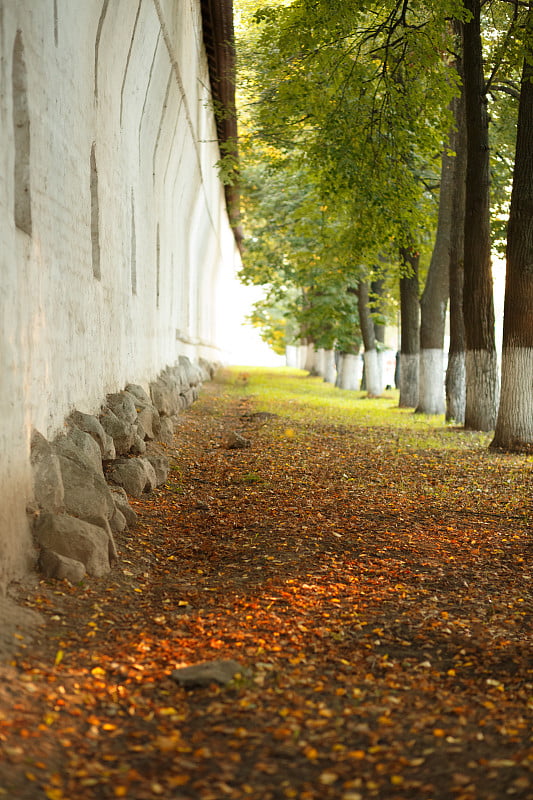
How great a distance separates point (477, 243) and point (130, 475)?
7137 millimetres

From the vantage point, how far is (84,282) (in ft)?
23.2

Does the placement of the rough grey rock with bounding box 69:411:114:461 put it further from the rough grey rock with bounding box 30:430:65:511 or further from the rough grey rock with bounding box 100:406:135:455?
the rough grey rock with bounding box 30:430:65:511

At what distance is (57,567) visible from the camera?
4789mm

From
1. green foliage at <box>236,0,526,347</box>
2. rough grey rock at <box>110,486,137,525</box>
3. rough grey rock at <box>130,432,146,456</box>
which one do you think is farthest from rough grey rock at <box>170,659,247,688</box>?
green foliage at <box>236,0,526,347</box>

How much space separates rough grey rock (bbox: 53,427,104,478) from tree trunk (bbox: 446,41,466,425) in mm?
9643

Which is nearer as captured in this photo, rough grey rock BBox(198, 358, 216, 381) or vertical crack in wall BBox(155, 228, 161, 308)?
vertical crack in wall BBox(155, 228, 161, 308)

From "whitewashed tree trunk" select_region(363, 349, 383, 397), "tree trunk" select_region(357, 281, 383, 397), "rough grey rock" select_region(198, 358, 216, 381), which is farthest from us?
"whitewashed tree trunk" select_region(363, 349, 383, 397)

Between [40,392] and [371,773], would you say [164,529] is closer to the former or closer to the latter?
[40,392]

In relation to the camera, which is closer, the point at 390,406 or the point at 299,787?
the point at 299,787

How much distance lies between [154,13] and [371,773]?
952cm

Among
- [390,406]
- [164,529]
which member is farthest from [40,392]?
[390,406]

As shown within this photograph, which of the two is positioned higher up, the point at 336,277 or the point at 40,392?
the point at 336,277

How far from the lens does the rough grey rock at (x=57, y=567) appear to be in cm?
479

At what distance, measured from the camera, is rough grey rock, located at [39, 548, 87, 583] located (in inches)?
188
